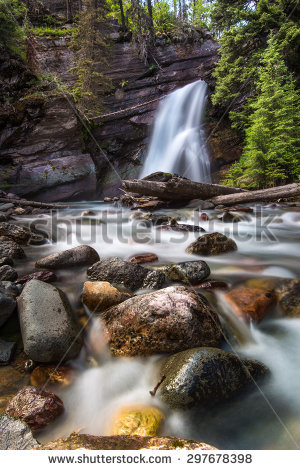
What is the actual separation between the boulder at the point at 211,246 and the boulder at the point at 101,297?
205cm

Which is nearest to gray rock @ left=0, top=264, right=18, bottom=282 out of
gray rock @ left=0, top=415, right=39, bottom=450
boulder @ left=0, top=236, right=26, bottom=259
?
boulder @ left=0, top=236, right=26, bottom=259

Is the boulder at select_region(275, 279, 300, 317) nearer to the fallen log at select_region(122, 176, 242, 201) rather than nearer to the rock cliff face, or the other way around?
the fallen log at select_region(122, 176, 242, 201)

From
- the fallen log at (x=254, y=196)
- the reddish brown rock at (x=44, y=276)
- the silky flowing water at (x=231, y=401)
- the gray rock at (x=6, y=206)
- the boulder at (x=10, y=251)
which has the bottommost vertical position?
the silky flowing water at (x=231, y=401)

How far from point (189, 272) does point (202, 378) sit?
5.81 ft

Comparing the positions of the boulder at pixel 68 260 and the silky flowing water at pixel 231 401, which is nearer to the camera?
the silky flowing water at pixel 231 401

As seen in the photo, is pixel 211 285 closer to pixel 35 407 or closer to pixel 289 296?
pixel 289 296

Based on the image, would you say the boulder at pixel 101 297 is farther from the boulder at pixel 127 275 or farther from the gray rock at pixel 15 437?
the gray rock at pixel 15 437

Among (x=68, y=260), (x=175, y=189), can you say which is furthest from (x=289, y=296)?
(x=175, y=189)

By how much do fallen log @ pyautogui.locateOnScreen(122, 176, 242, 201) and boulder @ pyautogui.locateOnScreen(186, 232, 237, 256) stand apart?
11.0 feet

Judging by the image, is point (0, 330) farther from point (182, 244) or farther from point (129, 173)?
point (129, 173)

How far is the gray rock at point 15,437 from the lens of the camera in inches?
48.9

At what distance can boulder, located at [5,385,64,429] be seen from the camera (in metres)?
1.56

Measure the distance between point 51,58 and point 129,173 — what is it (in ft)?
31.7
